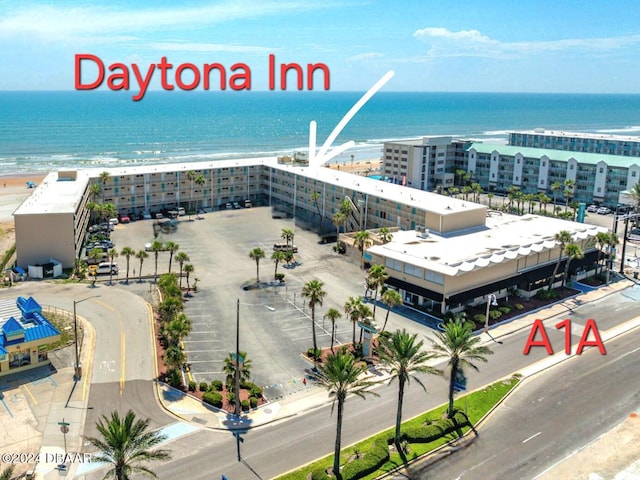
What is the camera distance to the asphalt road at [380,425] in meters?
41.1

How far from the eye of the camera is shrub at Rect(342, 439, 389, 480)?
39.3 m

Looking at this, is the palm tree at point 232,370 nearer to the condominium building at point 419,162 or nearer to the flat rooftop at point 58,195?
the flat rooftop at point 58,195

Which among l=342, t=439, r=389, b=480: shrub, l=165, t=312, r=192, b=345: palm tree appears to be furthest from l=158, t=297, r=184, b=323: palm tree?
l=342, t=439, r=389, b=480: shrub

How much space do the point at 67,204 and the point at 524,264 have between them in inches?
2476

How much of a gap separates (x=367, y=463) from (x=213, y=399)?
14.4 metres

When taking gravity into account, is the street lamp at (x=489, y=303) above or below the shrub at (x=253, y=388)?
above

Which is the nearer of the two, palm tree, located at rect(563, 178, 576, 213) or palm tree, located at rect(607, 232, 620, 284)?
palm tree, located at rect(607, 232, 620, 284)

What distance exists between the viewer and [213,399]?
48.4 meters

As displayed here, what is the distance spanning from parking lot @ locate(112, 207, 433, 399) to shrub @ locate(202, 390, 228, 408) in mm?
4146

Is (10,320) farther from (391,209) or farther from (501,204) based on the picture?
(501,204)

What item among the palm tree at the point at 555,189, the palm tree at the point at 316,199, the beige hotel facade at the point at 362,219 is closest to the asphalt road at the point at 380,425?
A: the beige hotel facade at the point at 362,219

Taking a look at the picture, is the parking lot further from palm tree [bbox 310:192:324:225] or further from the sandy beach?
the sandy beach

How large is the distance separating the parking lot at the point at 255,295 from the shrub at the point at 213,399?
163 inches

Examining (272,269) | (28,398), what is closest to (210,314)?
(272,269)
